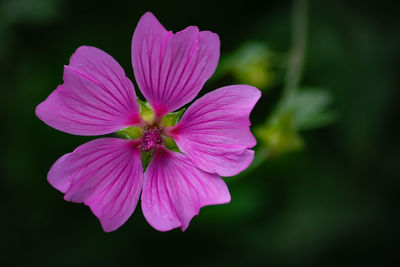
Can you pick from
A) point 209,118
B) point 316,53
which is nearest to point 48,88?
point 209,118

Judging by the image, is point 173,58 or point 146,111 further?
point 146,111

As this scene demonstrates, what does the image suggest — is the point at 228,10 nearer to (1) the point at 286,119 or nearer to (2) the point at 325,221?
(1) the point at 286,119

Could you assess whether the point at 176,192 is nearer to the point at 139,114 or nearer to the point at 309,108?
the point at 139,114

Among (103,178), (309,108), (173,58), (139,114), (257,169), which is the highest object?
(309,108)

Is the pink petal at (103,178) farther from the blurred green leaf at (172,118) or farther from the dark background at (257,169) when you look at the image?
the dark background at (257,169)

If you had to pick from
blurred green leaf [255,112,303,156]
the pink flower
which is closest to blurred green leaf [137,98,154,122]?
the pink flower

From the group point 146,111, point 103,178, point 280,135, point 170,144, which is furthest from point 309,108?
point 103,178

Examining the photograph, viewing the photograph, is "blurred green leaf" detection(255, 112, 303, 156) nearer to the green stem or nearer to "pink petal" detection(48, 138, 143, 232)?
the green stem
